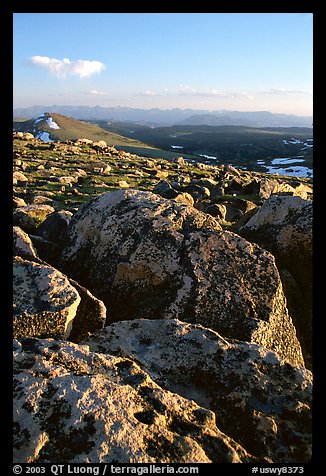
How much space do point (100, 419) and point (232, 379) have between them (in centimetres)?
258

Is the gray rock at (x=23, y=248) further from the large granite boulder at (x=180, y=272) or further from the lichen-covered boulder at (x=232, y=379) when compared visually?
the lichen-covered boulder at (x=232, y=379)

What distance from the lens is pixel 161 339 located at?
23.6 ft

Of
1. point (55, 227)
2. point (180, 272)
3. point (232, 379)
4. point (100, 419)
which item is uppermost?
point (55, 227)

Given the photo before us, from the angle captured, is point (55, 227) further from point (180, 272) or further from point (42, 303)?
point (42, 303)

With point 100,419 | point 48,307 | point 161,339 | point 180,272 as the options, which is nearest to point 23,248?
point 48,307

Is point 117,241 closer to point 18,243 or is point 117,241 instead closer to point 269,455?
point 18,243

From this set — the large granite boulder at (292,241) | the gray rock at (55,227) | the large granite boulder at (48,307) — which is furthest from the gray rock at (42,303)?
the large granite boulder at (292,241)

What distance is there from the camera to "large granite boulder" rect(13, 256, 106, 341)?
22.6ft

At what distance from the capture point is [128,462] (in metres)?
4.49

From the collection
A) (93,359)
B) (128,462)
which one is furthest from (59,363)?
(128,462)

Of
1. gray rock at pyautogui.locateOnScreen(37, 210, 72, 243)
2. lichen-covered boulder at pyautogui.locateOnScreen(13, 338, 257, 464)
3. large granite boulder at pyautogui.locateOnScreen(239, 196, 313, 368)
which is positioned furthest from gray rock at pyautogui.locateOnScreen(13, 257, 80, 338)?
large granite boulder at pyautogui.locateOnScreen(239, 196, 313, 368)

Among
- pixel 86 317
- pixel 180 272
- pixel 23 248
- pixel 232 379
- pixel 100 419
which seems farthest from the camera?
pixel 23 248

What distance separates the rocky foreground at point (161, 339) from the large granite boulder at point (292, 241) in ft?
0.14
